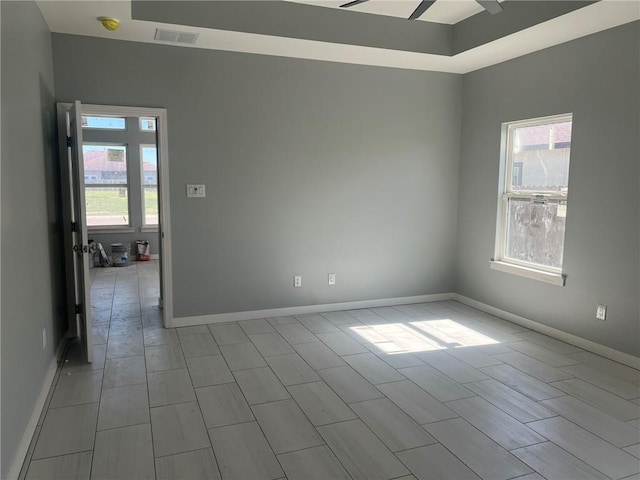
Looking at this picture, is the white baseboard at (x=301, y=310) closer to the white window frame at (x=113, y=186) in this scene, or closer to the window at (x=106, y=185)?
the white window frame at (x=113, y=186)

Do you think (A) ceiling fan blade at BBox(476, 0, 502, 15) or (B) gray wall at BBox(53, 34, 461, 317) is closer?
(A) ceiling fan blade at BBox(476, 0, 502, 15)

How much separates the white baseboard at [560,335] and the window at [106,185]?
6.02 m

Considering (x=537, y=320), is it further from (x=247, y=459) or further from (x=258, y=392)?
(x=247, y=459)

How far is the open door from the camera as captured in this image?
3516 millimetres

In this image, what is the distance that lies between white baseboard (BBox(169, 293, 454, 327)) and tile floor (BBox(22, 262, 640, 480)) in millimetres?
140

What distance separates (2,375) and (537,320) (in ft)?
13.9

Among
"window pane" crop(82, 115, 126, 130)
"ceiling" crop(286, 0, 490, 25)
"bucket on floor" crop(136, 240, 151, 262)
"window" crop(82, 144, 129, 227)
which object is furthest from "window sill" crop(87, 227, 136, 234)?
"ceiling" crop(286, 0, 490, 25)

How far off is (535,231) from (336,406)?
2.75 m

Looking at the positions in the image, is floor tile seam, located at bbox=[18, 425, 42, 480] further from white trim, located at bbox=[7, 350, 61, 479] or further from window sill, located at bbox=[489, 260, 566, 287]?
window sill, located at bbox=[489, 260, 566, 287]

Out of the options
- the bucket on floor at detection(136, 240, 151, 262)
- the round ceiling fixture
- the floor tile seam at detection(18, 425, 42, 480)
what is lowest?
the floor tile seam at detection(18, 425, 42, 480)

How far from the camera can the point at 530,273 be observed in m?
4.50

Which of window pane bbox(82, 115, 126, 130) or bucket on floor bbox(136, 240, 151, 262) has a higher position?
window pane bbox(82, 115, 126, 130)

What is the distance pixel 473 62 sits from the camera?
4812mm

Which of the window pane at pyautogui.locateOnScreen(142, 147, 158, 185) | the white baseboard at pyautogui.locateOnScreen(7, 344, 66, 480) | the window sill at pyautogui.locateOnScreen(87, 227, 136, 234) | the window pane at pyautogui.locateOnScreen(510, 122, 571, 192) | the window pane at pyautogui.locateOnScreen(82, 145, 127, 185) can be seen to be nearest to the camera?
the white baseboard at pyautogui.locateOnScreen(7, 344, 66, 480)
